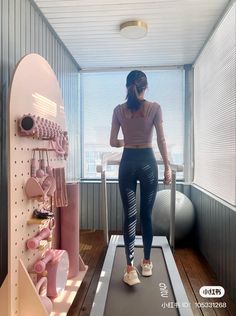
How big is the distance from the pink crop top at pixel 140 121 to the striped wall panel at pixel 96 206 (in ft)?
5.96

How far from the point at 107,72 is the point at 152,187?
250cm

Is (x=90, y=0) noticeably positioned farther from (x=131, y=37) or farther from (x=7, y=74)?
(x=7, y=74)

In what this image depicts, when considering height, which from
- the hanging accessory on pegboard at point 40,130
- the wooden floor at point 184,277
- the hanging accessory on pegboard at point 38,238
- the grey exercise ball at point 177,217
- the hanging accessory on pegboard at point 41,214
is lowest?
the wooden floor at point 184,277

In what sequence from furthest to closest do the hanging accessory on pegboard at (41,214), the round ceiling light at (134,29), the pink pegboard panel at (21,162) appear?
the round ceiling light at (134,29), the hanging accessory on pegboard at (41,214), the pink pegboard panel at (21,162)

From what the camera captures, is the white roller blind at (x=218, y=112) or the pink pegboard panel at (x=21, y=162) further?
the white roller blind at (x=218, y=112)

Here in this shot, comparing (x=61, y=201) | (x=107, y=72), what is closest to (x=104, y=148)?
(x=107, y=72)

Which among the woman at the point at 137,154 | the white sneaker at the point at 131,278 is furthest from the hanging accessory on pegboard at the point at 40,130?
the white sneaker at the point at 131,278

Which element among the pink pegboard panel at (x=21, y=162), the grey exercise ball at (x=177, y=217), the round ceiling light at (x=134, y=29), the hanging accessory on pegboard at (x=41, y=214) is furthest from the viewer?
the grey exercise ball at (x=177, y=217)

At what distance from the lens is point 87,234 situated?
3.61 m

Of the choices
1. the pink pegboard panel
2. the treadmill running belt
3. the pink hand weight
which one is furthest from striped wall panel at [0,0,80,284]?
the treadmill running belt

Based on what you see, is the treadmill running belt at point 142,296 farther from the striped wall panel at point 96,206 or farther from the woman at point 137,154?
the striped wall panel at point 96,206

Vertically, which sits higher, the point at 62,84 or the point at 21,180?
the point at 62,84

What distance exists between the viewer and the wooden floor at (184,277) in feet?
6.16

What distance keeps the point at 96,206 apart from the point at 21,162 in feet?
7.55
